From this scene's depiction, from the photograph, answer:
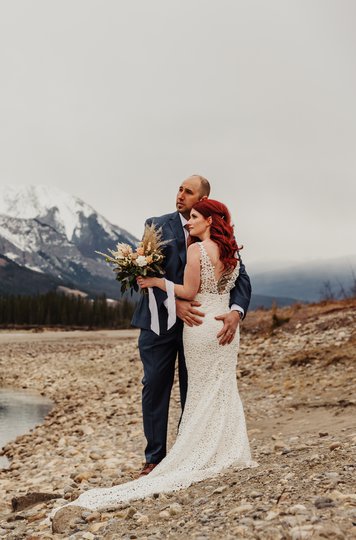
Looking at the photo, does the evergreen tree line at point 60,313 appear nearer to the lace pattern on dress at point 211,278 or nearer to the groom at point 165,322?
the groom at point 165,322

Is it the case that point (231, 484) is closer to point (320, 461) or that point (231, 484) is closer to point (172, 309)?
point (320, 461)

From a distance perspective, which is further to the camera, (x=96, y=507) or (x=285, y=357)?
(x=285, y=357)

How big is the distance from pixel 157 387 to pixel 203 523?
6.39ft

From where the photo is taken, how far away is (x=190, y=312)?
5.86 m

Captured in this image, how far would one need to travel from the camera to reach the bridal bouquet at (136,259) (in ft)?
19.1

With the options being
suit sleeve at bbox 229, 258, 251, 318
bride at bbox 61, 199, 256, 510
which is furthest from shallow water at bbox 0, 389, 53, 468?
suit sleeve at bbox 229, 258, 251, 318

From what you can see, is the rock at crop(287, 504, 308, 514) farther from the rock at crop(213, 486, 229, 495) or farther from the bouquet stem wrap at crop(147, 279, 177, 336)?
the bouquet stem wrap at crop(147, 279, 177, 336)

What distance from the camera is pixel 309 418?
1066 centimetres

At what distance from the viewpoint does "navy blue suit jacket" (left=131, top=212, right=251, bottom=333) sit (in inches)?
238

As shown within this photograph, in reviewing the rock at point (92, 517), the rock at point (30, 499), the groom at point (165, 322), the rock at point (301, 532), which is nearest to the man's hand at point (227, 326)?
the groom at point (165, 322)

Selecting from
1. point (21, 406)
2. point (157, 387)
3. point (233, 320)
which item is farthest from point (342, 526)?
point (21, 406)

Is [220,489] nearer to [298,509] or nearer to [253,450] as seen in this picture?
[298,509]

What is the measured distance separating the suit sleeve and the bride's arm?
0.44 meters

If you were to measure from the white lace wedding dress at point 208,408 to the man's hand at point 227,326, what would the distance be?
0.15ft
